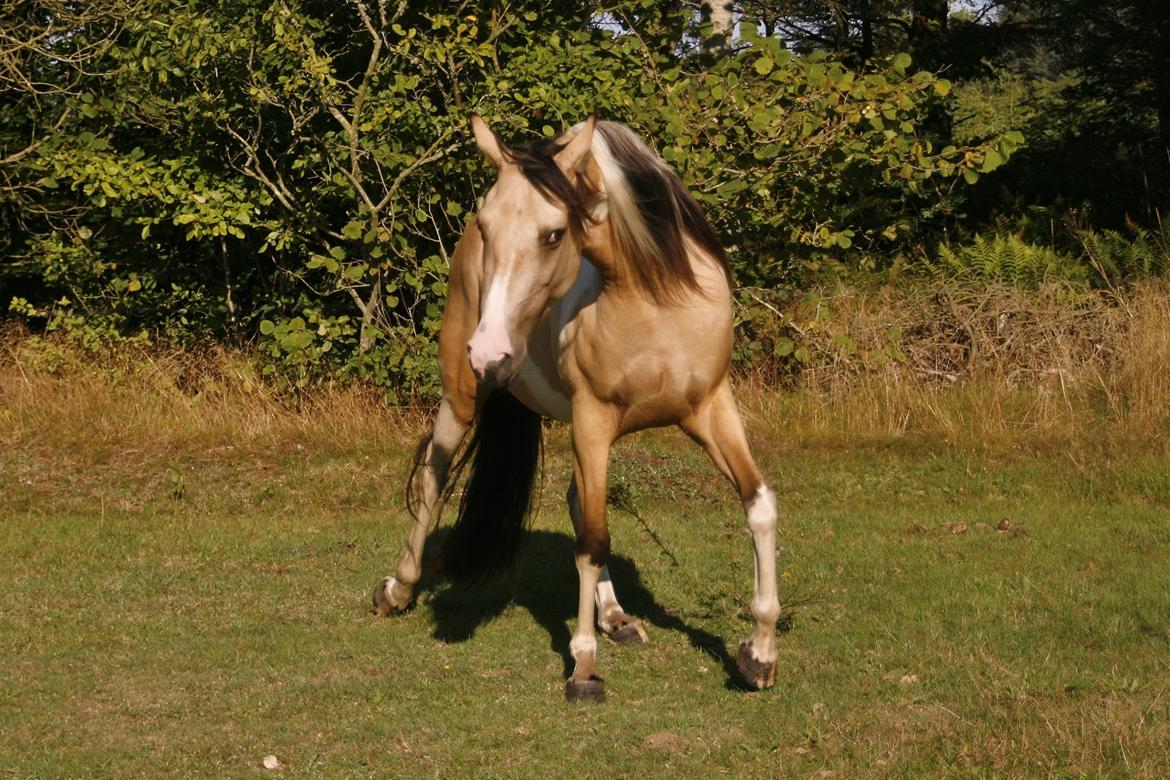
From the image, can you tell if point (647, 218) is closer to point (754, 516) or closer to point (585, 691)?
point (754, 516)

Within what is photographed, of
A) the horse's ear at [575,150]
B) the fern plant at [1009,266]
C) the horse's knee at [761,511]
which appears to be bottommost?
the fern plant at [1009,266]

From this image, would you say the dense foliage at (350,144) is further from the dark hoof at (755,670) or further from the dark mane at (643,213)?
the dark hoof at (755,670)

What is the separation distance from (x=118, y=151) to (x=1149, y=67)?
10950 millimetres

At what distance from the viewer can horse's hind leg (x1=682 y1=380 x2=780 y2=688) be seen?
541 centimetres

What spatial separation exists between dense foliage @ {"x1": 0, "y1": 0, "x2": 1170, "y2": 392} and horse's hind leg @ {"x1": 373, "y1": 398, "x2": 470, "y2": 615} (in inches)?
154

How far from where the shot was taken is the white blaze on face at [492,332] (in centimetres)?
443

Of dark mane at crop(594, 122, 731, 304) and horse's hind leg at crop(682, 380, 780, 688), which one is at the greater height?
dark mane at crop(594, 122, 731, 304)

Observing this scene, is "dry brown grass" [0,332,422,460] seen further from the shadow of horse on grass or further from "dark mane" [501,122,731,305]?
"dark mane" [501,122,731,305]

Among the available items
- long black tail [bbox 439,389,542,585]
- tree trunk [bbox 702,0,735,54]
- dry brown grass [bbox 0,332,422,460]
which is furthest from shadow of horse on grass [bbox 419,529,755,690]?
tree trunk [bbox 702,0,735,54]

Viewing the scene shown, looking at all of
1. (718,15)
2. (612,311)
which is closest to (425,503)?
(612,311)

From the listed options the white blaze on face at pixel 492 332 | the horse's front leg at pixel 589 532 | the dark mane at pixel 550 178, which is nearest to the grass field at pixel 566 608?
the horse's front leg at pixel 589 532

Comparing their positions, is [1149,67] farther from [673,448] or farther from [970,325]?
[673,448]

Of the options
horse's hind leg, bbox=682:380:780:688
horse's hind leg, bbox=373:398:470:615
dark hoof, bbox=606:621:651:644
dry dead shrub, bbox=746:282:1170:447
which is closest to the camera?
horse's hind leg, bbox=682:380:780:688

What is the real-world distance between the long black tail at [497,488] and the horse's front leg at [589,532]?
147 cm
